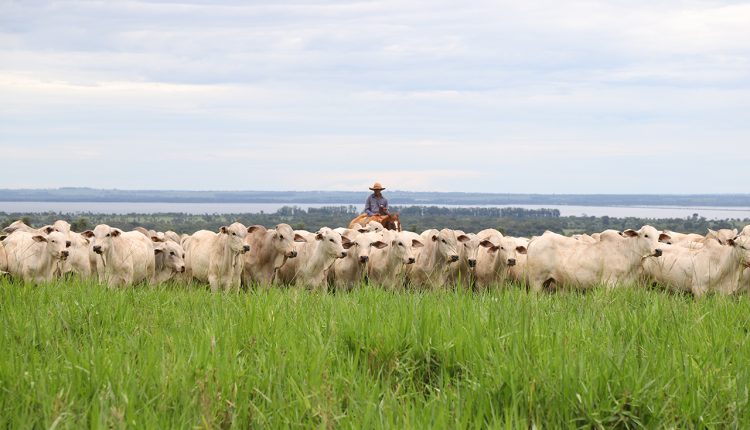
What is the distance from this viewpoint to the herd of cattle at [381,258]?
49.9ft

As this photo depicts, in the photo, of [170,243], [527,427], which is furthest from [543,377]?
[170,243]

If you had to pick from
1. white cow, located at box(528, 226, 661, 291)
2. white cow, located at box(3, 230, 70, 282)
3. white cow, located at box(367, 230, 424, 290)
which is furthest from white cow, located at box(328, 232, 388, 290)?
white cow, located at box(3, 230, 70, 282)

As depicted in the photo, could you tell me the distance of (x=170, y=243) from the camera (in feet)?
56.4

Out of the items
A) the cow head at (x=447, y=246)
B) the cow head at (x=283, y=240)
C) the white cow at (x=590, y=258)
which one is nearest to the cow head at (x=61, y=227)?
the cow head at (x=283, y=240)

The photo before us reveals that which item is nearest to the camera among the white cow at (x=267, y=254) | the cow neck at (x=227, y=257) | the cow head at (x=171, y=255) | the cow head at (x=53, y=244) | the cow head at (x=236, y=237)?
the cow head at (x=53, y=244)

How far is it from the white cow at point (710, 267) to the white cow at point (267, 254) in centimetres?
654

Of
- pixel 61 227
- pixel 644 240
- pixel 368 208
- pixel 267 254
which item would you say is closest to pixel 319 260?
pixel 267 254

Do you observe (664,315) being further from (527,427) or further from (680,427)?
(527,427)

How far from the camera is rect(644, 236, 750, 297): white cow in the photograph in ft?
47.7

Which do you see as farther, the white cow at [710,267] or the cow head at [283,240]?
the cow head at [283,240]

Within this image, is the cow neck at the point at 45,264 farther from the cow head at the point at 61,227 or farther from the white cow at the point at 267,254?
the white cow at the point at 267,254

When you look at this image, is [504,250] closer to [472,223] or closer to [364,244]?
[364,244]

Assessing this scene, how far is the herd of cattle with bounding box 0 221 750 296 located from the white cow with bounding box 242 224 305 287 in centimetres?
2

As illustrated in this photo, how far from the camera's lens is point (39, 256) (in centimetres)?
1595
